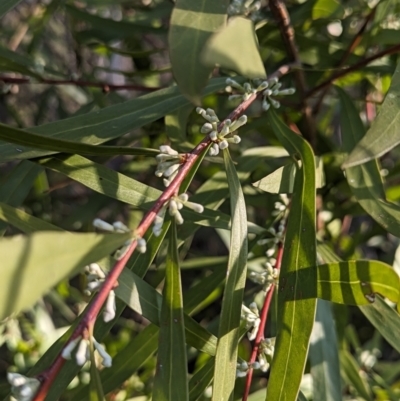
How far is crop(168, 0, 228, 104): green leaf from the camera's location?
414 mm

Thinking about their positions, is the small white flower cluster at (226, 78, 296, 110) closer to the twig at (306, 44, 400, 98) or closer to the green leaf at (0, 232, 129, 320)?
the twig at (306, 44, 400, 98)

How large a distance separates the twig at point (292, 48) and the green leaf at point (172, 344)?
17.1 inches

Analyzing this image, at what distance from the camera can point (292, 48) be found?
0.91m

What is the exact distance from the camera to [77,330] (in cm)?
45

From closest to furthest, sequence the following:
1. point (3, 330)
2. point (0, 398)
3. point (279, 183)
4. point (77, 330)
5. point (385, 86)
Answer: point (77, 330) < point (279, 183) < point (0, 398) < point (385, 86) < point (3, 330)

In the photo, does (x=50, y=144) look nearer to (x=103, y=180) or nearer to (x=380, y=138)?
(x=103, y=180)

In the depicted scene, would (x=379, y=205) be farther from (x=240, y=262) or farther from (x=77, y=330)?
(x=77, y=330)

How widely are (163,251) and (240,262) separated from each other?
1.13 ft

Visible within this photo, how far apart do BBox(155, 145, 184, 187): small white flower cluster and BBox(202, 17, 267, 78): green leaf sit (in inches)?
7.0

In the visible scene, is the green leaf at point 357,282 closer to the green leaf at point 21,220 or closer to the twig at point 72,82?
the green leaf at point 21,220

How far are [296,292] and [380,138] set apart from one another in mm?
202

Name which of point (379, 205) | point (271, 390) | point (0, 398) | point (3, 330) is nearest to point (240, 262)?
point (271, 390)

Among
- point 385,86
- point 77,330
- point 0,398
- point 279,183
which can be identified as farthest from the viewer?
point 385,86

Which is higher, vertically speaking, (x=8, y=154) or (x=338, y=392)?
(x=8, y=154)
